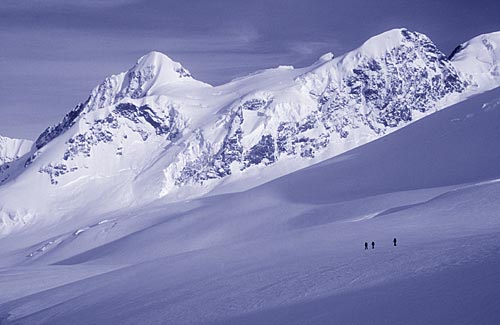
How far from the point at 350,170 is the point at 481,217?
74391mm

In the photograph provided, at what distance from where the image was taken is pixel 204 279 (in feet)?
102

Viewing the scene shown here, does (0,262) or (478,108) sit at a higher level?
(478,108)

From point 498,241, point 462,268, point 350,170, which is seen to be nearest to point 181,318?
point 462,268

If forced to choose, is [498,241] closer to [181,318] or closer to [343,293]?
[343,293]

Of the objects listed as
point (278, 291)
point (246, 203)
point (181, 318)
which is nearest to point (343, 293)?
point (278, 291)

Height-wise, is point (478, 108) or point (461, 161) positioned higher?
point (478, 108)

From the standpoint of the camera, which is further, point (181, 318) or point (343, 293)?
point (181, 318)

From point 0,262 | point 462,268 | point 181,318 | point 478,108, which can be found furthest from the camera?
point 0,262

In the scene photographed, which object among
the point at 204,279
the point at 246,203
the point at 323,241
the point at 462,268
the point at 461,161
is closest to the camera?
the point at 462,268

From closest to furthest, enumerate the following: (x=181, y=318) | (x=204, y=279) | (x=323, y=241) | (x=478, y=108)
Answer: (x=181, y=318), (x=204, y=279), (x=323, y=241), (x=478, y=108)

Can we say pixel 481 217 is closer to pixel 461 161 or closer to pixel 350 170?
pixel 461 161

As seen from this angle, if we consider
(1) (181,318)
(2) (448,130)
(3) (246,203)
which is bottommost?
(1) (181,318)

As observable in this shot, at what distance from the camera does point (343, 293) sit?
72.6 feet

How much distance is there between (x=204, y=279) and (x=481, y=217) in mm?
17916
